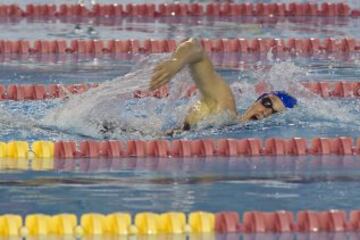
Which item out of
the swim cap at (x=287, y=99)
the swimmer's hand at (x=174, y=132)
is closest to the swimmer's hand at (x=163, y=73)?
the swimmer's hand at (x=174, y=132)

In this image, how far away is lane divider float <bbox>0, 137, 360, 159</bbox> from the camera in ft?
23.4

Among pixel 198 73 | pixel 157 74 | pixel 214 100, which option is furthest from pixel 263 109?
pixel 157 74

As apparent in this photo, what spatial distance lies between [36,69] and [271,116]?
2908 mm

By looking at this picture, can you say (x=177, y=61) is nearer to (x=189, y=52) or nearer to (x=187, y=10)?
(x=189, y=52)

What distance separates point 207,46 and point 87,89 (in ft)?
7.53

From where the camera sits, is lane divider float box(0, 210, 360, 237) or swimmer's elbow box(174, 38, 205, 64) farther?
swimmer's elbow box(174, 38, 205, 64)

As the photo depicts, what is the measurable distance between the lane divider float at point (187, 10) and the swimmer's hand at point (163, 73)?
18.3ft

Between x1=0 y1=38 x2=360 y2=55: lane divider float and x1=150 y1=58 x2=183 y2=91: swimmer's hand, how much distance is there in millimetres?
3610

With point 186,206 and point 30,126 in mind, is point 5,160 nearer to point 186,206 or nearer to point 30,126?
point 30,126

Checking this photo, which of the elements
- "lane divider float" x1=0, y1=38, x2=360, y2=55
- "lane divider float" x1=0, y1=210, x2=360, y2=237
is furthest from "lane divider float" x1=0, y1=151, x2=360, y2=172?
"lane divider float" x1=0, y1=38, x2=360, y2=55

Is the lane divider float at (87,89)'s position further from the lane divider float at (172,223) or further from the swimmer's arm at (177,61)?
the lane divider float at (172,223)

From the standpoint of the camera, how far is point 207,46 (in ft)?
35.5

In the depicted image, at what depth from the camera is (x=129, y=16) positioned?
12617 mm

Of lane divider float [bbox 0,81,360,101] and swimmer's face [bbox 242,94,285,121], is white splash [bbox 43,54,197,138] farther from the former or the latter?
lane divider float [bbox 0,81,360,101]
